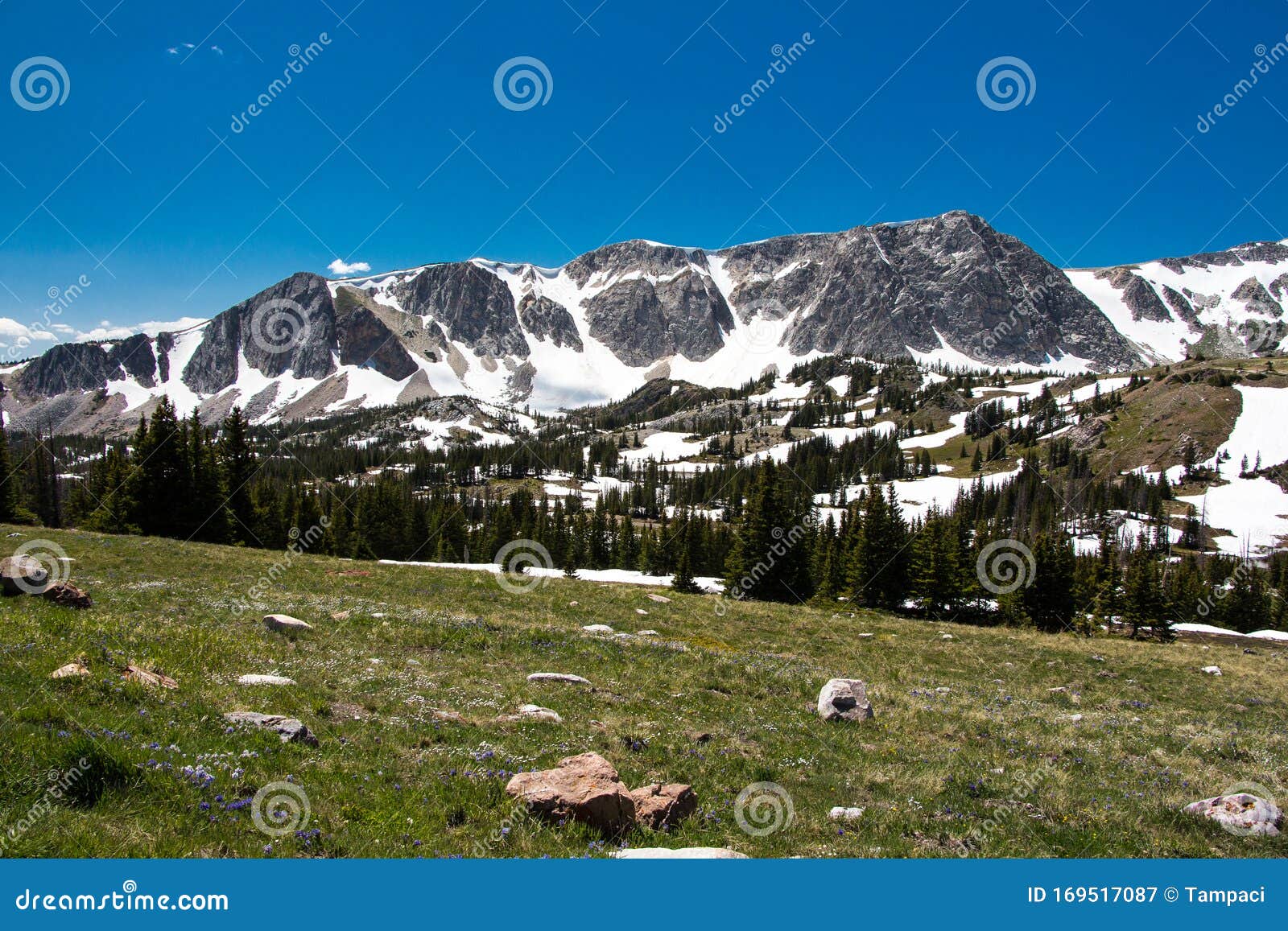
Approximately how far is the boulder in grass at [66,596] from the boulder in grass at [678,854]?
56.5ft

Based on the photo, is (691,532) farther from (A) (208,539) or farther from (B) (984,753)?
(B) (984,753)

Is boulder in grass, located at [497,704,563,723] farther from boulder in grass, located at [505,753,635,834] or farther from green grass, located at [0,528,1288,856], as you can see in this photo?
boulder in grass, located at [505,753,635,834]

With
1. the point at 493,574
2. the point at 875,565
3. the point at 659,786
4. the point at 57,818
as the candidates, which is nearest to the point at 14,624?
the point at 57,818

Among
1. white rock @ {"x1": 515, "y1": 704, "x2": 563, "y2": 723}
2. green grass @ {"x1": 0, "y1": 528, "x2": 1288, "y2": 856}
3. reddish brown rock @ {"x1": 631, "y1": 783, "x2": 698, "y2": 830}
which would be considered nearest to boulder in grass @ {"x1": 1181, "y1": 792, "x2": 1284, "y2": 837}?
green grass @ {"x1": 0, "y1": 528, "x2": 1288, "y2": 856}

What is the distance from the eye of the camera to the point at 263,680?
38.7 feet

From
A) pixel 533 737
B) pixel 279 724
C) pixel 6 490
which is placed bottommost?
pixel 533 737

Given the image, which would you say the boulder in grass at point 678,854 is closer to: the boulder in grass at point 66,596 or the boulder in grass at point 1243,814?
the boulder in grass at point 1243,814

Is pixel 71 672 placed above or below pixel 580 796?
above

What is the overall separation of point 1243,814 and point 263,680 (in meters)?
16.6

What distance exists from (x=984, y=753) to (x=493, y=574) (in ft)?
96.8

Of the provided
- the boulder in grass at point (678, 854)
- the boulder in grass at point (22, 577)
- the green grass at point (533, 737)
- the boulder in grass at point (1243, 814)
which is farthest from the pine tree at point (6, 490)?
the boulder in grass at point (1243, 814)

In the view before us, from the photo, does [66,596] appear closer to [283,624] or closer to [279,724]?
[283,624]

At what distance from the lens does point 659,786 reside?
841 cm

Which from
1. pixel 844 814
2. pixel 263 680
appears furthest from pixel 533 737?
pixel 263 680
